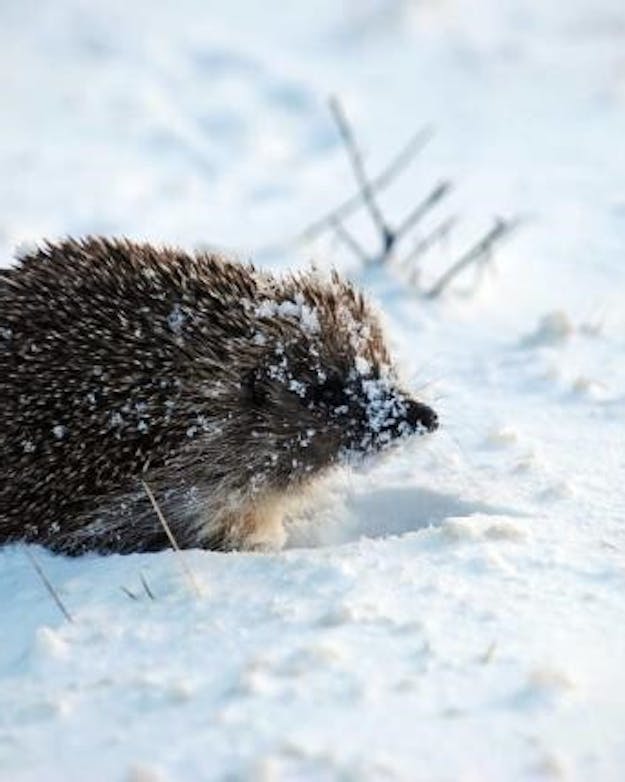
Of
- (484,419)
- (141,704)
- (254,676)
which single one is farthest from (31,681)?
(484,419)

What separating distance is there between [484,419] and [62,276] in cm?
148

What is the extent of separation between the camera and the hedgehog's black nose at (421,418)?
3.51 m

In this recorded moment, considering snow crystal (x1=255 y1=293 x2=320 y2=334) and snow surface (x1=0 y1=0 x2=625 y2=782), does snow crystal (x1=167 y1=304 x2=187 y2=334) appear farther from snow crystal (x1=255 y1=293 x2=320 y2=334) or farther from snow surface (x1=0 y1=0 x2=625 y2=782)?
snow surface (x1=0 y1=0 x2=625 y2=782)

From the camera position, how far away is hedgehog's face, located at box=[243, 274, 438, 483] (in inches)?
140

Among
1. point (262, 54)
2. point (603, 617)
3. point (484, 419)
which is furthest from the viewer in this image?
point (262, 54)

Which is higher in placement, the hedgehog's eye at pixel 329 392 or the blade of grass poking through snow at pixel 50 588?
the hedgehog's eye at pixel 329 392

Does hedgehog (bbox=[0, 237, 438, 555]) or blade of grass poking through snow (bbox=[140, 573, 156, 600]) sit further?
hedgehog (bbox=[0, 237, 438, 555])

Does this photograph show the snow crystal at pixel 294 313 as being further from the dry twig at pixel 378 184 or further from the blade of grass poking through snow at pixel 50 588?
the dry twig at pixel 378 184

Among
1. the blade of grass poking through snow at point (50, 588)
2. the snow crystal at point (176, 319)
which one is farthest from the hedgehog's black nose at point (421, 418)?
the blade of grass poking through snow at point (50, 588)

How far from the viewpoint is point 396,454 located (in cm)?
359

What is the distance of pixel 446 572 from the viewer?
2920 mm

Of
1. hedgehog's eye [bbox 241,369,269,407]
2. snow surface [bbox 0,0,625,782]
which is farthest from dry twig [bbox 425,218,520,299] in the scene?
hedgehog's eye [bbox 241,369,269,407]

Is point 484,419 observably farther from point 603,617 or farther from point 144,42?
point 144,42

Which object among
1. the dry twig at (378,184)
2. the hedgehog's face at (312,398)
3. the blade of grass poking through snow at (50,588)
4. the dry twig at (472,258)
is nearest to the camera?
the blade of grass poking through snow at (50,588)
